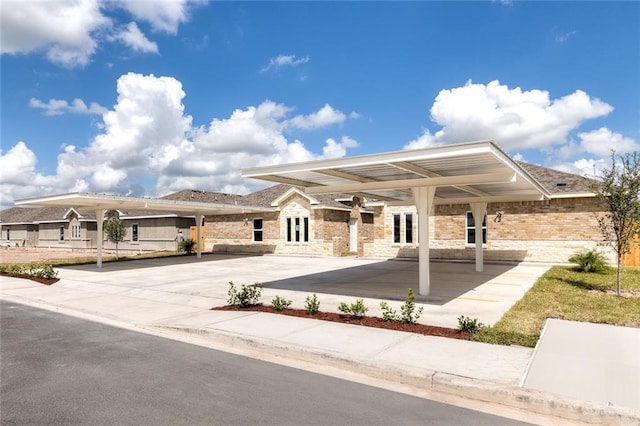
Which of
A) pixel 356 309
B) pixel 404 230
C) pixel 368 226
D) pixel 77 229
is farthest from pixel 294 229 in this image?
pixel 77 229

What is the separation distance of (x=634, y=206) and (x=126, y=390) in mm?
13092

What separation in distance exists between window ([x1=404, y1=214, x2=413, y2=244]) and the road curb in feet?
63.4

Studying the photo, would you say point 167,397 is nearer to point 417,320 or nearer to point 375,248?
point 417,320

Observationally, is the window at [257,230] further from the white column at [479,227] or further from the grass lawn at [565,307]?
the grass lawn at [565,307]

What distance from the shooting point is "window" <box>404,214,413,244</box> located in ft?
83.8

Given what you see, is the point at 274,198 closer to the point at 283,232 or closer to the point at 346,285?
the point at 283,232

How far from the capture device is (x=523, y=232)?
871 inches

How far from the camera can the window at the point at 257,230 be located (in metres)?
31.6

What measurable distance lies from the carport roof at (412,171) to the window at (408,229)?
383 inches

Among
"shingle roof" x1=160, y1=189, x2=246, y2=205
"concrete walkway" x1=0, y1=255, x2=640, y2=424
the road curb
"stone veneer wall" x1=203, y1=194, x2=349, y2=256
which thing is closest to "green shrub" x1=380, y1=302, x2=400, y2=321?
"concrete walkway" x1=0, y1=255, x2=640, y2=424

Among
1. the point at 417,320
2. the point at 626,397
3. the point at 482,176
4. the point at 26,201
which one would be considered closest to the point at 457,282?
the point at 482,176

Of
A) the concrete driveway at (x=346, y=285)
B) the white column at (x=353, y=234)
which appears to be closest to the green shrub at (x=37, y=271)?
the concrete driveway at (x=346, y=285)

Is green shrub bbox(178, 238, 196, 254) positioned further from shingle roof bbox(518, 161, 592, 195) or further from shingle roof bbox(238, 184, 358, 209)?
shingle roof bbox(518, 161, 592, 195)

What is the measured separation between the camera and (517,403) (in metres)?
4.95
